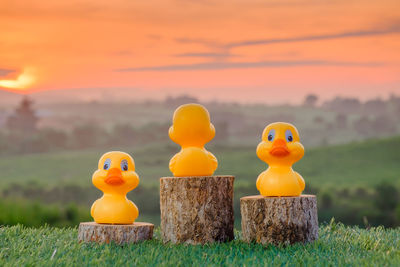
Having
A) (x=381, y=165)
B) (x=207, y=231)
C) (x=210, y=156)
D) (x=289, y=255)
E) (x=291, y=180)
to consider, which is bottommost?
(x=289, y=255)

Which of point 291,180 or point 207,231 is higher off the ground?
A: point 291,180

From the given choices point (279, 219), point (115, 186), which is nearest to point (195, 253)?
point (279, 219)

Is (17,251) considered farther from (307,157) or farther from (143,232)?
(307,157)

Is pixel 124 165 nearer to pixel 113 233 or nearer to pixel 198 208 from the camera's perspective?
pixel 113 233

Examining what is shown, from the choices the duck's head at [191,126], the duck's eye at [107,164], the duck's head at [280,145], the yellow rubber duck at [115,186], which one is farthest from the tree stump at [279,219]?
the duck's eye at [107,164]

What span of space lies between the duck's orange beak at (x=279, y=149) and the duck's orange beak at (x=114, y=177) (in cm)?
194

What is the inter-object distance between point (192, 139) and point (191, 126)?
0.17 metres

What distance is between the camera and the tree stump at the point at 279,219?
5.88m

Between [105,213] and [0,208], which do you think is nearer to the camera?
[105,213]

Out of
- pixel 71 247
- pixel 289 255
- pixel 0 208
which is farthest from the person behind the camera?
pixel 0 208

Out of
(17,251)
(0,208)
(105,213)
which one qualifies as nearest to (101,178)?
(105,213)

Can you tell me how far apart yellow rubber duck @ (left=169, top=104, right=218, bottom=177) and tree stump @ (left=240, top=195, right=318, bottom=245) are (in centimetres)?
73

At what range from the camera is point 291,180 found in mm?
5988

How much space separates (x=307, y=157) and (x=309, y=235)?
1450cm
